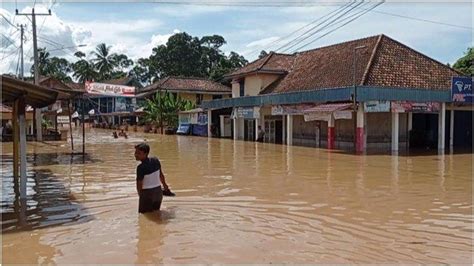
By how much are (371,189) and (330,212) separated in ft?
11.7

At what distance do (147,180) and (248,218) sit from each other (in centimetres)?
200

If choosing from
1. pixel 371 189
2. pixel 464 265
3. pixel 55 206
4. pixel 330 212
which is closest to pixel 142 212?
pixel 55 206

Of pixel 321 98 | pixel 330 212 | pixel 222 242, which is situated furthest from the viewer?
pixel 321 98

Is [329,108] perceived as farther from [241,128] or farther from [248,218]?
[248,218]

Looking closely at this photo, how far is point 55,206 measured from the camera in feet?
35.0

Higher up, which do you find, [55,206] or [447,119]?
[447,119]

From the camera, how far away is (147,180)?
8.77m

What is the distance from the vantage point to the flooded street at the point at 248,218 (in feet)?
22.9

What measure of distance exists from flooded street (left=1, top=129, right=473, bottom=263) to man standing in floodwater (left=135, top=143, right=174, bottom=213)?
10.7 inches

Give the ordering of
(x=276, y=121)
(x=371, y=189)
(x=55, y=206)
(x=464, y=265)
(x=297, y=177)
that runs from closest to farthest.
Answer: (x=464, y=265), (x=55, y=206), (x=371, y=189), (x=297, y=177), (x=276, y=121)

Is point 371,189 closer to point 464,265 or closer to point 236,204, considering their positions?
point 236,204

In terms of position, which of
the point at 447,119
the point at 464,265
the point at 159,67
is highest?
the point at 159,67

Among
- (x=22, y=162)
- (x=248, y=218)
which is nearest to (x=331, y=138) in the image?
(x=248, y=218)

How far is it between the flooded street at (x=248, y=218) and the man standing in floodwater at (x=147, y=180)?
0.27 m
